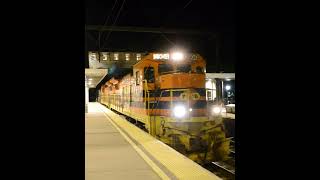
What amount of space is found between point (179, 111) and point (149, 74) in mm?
2146

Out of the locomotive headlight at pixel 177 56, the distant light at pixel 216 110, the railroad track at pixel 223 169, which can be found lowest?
the railroad track at pixel 223 169

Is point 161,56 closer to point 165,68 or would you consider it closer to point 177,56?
point 165,68

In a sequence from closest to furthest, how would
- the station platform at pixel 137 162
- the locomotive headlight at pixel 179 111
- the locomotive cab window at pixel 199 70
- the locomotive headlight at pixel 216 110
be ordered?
1. the station platform at pixel 137 162
2. the locomotive headlight at pixel 179 111
3. the locomotive cab window at pixel 199 70
4. the locomotive headlight at pixel 216 110

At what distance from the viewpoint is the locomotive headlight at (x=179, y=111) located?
1038 cm

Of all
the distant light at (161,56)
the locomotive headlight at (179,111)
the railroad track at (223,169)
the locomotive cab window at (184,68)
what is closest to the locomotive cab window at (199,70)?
the locomotive cab window at (184,68)

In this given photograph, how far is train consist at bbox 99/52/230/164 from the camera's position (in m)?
9.92

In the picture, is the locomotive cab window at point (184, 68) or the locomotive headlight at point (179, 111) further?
the locomotive cab window at point (184, 68)

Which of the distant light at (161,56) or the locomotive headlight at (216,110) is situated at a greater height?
the distant light at (161,56)

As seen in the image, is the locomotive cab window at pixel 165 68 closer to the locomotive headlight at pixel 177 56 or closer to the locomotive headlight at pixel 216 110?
the locomotive headlight at pixel 177 56

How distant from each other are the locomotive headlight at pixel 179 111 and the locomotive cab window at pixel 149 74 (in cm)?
185

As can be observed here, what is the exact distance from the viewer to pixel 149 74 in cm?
1191
